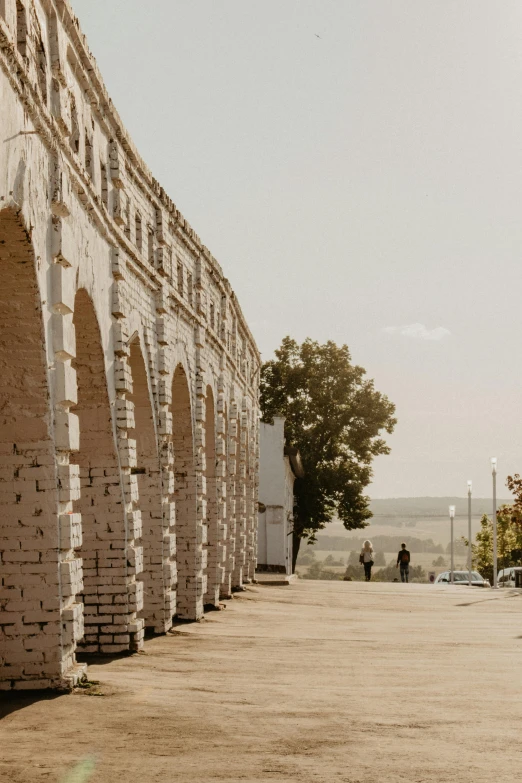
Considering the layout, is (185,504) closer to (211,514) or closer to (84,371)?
(211,514)

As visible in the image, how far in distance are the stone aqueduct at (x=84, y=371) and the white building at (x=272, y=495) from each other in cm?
1658

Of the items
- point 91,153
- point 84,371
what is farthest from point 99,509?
point 91,153

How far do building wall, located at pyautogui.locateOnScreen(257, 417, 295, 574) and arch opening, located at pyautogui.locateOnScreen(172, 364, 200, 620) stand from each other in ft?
60.6

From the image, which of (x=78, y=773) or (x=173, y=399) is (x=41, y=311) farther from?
(x=173, y=399)

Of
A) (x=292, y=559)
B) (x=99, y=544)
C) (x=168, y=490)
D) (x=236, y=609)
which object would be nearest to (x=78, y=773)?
(x=99, y=544)

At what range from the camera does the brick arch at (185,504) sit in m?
15.8

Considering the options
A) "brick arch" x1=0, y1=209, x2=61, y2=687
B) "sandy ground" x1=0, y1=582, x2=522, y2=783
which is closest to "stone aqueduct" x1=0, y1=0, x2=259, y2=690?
"brick arch" x1=0, y1=209, x2=61, y2=687

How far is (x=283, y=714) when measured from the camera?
801 cm

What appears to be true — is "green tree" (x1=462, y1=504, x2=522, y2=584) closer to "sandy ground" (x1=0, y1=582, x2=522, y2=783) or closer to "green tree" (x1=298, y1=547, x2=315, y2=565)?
"sandy ground" (x1=0, y1=582, x2=522, y2=783)

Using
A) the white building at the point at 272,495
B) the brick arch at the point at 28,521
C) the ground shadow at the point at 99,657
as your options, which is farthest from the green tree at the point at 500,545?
the brick arch at the point at 28,521

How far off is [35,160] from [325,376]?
119ft

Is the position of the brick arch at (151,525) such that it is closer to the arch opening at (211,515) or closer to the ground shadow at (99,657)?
the ground shadow at (99,657)

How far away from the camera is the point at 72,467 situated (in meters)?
8.95

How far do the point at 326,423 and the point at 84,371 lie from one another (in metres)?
32.7
